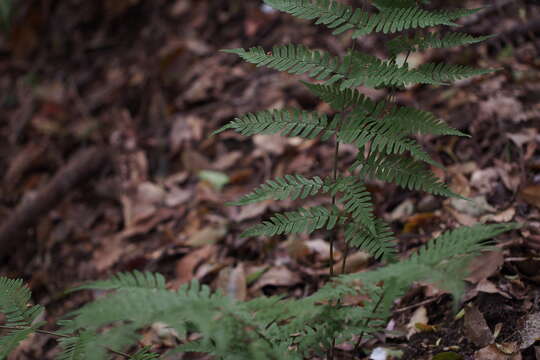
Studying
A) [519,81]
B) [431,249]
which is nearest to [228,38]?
[519,81]

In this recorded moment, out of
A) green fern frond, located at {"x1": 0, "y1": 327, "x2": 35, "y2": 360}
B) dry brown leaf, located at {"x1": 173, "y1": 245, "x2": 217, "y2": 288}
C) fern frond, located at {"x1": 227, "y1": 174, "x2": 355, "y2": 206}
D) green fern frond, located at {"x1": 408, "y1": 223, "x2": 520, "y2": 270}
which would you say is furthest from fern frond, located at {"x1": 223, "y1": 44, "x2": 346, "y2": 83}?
dry brown leaf, located at {"x1": 173, "y1": 245, "x2": 217, "y2": 288}

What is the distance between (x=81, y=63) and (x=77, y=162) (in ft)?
5.80

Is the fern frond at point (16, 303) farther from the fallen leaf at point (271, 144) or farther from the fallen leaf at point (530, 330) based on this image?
the fallen leaf at point (271, 144)

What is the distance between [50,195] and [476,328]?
3231mm

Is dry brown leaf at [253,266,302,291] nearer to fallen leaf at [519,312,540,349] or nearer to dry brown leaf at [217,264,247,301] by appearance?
dry brown leaf at [217,264,247,301]

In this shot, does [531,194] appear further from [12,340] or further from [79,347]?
[12,340]

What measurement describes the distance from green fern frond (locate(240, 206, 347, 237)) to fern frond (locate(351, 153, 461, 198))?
0.18 metres

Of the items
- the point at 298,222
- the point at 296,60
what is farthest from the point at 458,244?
the point at 296,60

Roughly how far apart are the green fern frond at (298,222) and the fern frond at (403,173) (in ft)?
0.58

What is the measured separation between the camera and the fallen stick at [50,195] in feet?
11.8

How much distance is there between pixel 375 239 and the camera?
5.21 ft

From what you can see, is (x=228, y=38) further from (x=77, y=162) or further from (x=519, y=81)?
(x=519, y=81)

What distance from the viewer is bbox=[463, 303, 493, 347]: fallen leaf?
5.74 feet

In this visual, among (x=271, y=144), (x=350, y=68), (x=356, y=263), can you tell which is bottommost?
(x=356, y=263)
